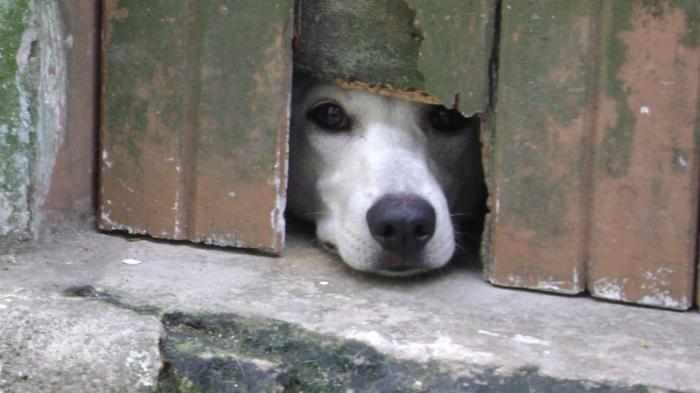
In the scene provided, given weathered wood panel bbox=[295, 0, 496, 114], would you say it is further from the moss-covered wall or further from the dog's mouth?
the moss-covered wall

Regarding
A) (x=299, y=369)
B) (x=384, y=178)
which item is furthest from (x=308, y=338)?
(x=384, y=178)

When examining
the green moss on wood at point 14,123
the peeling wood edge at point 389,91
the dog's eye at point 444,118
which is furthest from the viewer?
the dog's eye at point 444,118

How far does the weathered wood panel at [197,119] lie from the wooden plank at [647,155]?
0.82m

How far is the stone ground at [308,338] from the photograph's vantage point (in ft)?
7.54

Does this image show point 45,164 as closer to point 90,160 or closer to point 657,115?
point 90,160

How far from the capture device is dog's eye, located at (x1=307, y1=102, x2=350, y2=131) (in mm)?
3244

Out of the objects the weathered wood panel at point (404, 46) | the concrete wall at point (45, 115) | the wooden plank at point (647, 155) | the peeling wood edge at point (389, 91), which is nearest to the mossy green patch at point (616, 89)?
the wooden plank at point (647, 155)

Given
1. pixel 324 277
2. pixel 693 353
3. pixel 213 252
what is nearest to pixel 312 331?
pixel 324 277

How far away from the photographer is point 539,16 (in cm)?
265

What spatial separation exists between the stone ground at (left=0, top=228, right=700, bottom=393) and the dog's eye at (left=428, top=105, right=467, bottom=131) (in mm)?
662

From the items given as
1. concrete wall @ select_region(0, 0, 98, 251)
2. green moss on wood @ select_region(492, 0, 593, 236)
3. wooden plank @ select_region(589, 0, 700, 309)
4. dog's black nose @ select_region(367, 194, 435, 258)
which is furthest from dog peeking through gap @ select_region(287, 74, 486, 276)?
concrete wall @ select_region(0, 0, 98, 251)

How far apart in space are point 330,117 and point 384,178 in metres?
0.39

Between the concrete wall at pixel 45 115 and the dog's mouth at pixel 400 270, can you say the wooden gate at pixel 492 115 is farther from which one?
the dog's mouth at pixel 400 270

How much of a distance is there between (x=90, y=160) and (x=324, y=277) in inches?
28.7
